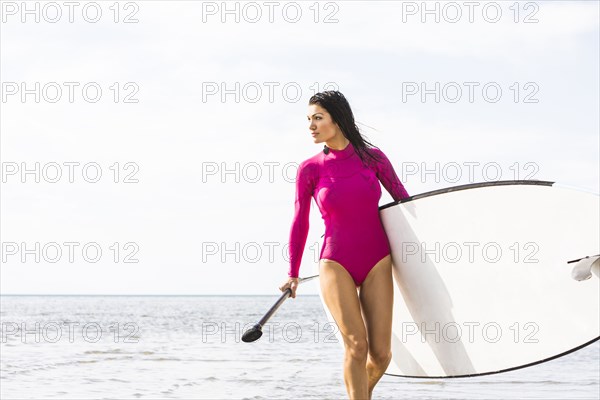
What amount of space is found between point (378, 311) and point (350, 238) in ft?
1.22

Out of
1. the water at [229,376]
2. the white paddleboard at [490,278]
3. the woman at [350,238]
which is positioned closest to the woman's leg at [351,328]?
the woman at [350,238]

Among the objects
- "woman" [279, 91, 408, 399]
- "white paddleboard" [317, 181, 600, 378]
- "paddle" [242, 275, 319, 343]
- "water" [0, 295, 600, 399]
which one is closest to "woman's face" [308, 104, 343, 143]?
"woman" [279, 91, 408, 399]

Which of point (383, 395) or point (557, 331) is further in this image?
point (383, 395)

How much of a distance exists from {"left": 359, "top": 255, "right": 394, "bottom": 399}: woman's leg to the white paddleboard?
24 cm

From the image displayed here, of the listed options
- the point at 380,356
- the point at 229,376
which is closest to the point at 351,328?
the point at 380,356

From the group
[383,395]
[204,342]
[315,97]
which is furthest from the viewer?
[204,342]

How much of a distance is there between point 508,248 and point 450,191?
409 mm

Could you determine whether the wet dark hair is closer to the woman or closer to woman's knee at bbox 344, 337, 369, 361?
the woman

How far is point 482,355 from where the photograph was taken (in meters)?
4.16

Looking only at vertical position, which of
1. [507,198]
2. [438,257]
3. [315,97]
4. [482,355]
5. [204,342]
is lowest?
[204,342]

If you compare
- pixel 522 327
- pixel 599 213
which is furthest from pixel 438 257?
pixel 599 213

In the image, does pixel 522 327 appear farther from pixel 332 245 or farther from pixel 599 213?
pixel 332 245

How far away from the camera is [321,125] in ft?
12.8

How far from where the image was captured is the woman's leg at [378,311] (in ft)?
12.4
